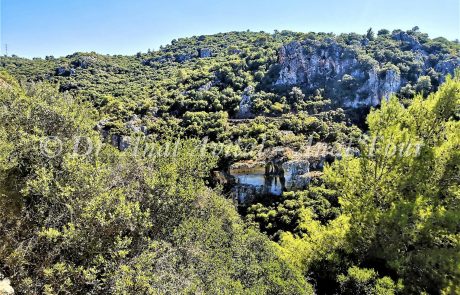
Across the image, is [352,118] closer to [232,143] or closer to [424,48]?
[232,143]

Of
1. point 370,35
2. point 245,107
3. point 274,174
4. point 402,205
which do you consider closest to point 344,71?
point 245,107

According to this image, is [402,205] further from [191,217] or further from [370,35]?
[370,35]

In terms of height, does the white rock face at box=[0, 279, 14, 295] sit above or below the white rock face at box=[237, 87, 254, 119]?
below

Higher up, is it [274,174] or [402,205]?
[402,205]

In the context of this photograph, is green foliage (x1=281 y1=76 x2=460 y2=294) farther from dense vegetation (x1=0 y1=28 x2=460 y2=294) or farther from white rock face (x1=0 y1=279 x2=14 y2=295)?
white rock face (x1=0 y1=279 x2=14 y2=295)

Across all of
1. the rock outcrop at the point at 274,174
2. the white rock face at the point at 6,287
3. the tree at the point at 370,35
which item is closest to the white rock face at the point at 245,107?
the rock outcrop at the point at 274,174

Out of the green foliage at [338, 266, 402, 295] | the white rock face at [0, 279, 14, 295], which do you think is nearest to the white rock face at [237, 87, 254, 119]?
the green foliage at [338, 266, 402, 295]

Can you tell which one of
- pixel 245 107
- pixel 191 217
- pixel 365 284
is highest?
pixel 245 107

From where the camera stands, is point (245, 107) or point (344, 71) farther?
point (344, 71)

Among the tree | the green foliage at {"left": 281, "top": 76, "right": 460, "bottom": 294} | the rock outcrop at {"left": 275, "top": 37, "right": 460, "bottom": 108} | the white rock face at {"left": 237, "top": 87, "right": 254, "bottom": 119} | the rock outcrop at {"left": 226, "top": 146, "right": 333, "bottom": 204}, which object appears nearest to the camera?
the green foliage at {"left": 281, "top": 76, "right": 460, "bottom": 294}

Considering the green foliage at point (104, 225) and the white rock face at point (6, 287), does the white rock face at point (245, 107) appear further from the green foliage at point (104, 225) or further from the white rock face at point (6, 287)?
the white rock face at point (6, 287)

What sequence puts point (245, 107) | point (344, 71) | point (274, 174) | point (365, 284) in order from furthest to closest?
point (344, 71) < point (245, 107) < point (274, 174) < point (365, 284)

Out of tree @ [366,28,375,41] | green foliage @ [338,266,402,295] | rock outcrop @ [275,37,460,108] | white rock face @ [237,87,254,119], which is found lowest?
green foliage @ [338,266,402,295]

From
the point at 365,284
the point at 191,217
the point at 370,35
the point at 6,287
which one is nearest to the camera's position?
the point at 365,284
